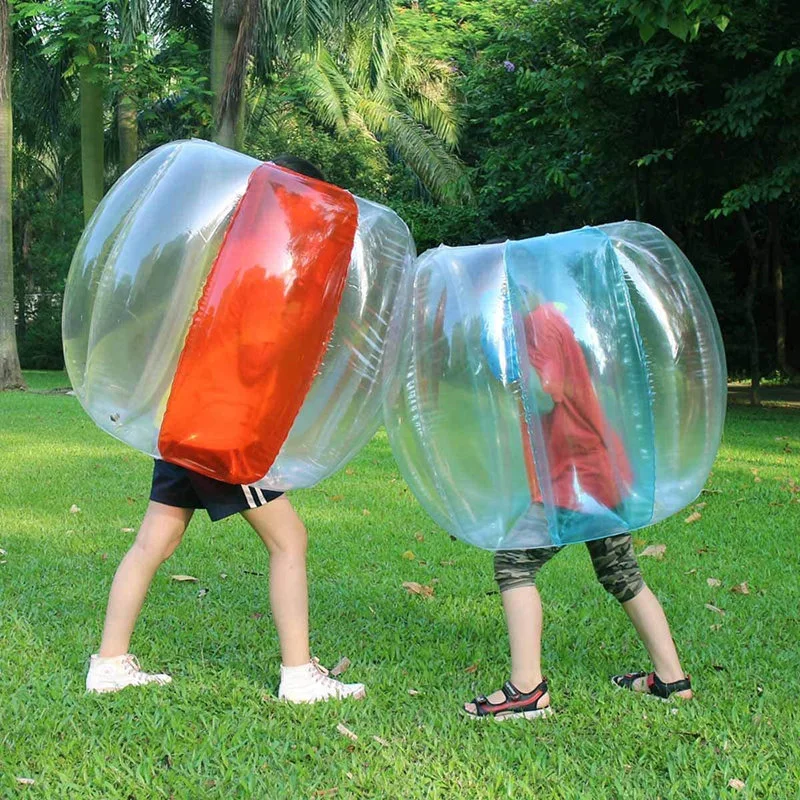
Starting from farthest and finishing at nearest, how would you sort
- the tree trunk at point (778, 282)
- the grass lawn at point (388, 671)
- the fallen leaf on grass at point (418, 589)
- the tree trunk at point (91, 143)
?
the tree trunk at point (91, 143) → the tree trunk at point (778, 282) → the fallen leaf on grass at point (418, 589) → the grass lawn at point (388, 671)

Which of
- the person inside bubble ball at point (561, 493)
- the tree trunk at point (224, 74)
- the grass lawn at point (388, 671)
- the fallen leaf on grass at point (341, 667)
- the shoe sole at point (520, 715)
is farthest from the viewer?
the tree trunk at point (224, 74)

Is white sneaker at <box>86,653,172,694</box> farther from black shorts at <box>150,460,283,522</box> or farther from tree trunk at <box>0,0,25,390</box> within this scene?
tree trunk at <box>0,0,25,390</box>

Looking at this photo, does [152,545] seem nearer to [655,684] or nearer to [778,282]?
[655,684]

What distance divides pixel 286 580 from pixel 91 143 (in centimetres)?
1879

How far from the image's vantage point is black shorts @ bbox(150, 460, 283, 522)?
10.6 feet

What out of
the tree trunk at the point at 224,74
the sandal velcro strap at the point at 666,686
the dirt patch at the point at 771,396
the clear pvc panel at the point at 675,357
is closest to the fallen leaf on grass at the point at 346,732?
the sandal velcro strap at the point at 666,686

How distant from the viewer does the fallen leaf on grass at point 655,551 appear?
5551 millimetres

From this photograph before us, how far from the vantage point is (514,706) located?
319 centimetres

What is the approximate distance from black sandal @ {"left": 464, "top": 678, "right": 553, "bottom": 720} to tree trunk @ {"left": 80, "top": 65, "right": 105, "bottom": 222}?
59.7 ft

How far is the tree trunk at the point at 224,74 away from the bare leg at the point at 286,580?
1098 centimetres

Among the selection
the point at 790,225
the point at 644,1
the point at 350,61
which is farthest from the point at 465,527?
the point at 350,61

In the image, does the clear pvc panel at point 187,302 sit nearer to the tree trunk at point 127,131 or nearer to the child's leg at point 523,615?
the child's leg at point 523,615

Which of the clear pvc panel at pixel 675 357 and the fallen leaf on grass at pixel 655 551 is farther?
the fallen leaf on grass at pixel 655 551

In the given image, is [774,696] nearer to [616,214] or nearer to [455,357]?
[455,357]
